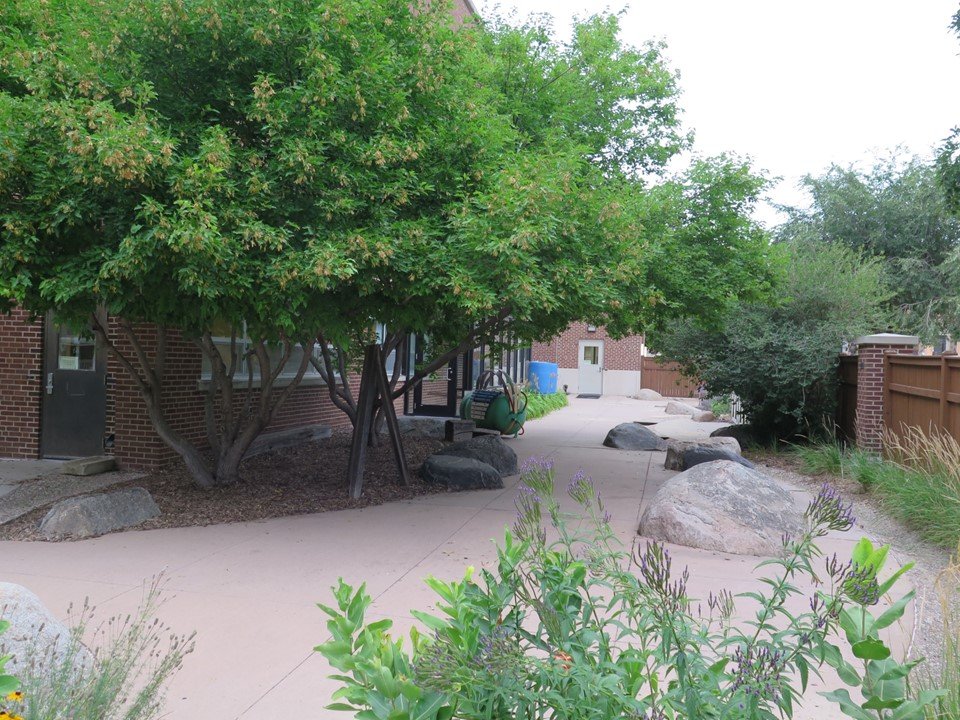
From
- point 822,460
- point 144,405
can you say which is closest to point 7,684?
point 144,405

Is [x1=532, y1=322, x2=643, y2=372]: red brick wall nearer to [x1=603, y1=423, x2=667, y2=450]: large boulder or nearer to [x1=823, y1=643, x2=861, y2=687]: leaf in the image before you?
[x1=603, y1=423, x2=667, y2=450]: large boulder

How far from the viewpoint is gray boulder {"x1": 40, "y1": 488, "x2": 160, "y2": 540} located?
6.79m

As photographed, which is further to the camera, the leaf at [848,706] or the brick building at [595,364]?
the brick building at [595,364]

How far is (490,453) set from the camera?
35.6 feet

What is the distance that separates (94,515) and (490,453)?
529cm

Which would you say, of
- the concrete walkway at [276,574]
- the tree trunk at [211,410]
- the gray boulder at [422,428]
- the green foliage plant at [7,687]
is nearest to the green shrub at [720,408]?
the gray boulder at [422,428]

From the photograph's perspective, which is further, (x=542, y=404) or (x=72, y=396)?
Result: (x=542, y=404)

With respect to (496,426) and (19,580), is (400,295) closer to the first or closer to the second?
(19,580)

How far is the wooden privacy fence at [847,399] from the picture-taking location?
12398 millimetres

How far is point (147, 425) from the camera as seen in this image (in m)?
9.65

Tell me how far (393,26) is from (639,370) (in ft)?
88.8

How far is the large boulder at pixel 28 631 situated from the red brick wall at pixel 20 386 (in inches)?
287

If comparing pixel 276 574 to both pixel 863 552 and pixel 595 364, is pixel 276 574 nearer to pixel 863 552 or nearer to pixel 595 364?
pixel 863 552

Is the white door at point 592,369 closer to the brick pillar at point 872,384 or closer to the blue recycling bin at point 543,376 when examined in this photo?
the blue recycling bin at point 543,376
